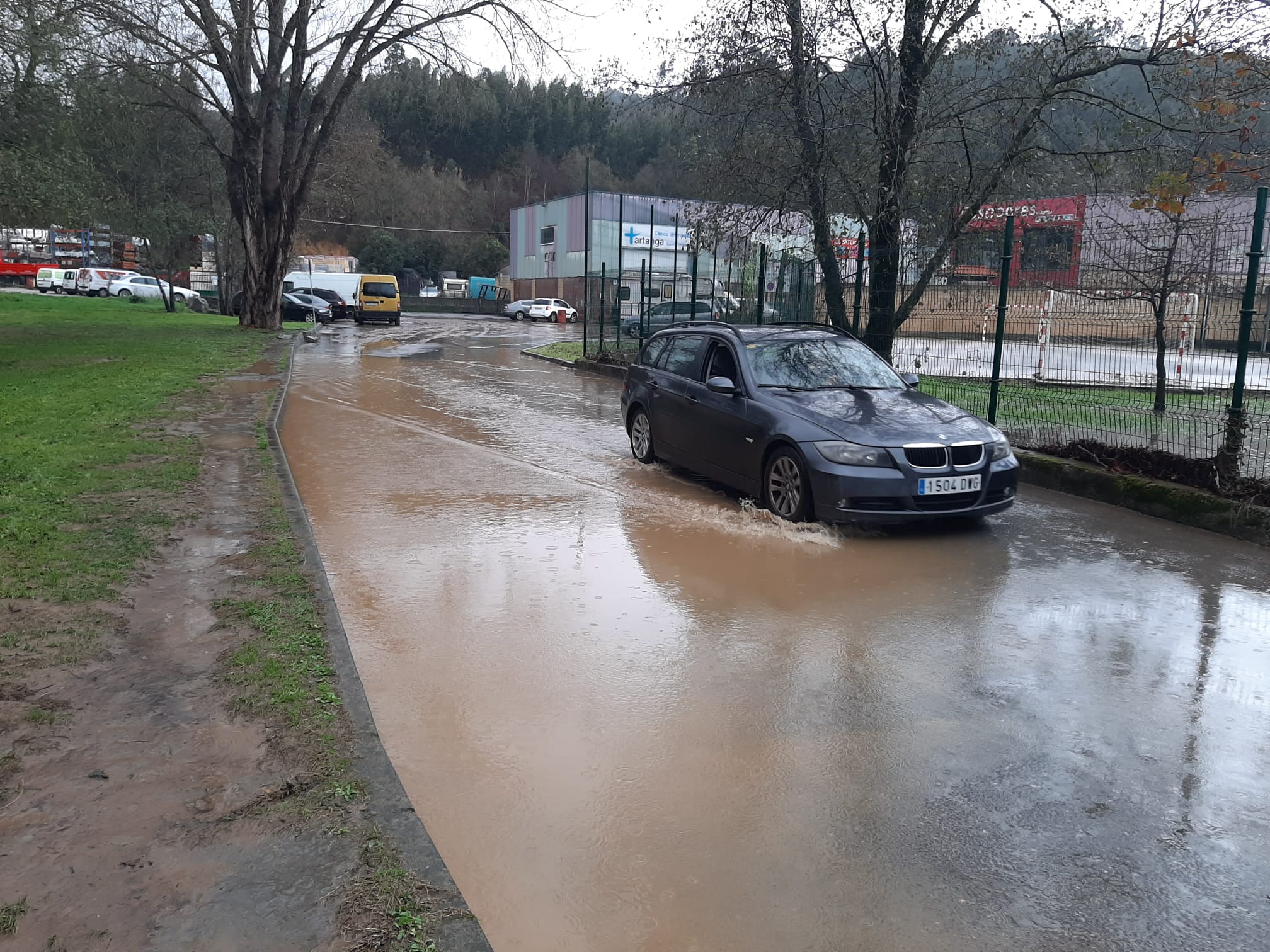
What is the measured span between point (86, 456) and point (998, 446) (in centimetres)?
766

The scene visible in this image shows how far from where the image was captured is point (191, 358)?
1920 centimetres

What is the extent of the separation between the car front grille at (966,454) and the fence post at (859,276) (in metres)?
5.64

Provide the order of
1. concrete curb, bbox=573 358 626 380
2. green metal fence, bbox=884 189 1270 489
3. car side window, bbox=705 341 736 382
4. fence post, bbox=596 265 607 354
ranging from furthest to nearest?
fence post, bbox=596 265 607 354
concrete curb, bbox=573 358 626 380
car side window, bbox=705 341 736 382
green metal fence, bbox=884 189 1270 489

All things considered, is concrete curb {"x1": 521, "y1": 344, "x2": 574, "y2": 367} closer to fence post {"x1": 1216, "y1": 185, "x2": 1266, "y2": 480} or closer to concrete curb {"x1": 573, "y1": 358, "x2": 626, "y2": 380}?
concrete curb {"x1": 573, "y1": 358, "x2": 626, "y2": 380}

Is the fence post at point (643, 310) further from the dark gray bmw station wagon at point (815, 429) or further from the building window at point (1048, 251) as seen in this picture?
the dark gray bmw station wagon at point (815, 429)

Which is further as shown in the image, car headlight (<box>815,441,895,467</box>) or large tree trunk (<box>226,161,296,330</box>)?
large tree trunk (<box>226,161,296,330</box>)

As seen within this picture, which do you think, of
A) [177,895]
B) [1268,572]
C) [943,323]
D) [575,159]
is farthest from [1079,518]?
[575,159]

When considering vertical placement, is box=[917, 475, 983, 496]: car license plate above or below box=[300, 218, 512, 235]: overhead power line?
below

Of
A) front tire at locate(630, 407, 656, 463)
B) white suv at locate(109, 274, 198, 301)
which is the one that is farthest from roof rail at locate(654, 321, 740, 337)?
white suv at locate(109, 274, 198, 301)

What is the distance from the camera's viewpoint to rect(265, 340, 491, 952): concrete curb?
2.66m

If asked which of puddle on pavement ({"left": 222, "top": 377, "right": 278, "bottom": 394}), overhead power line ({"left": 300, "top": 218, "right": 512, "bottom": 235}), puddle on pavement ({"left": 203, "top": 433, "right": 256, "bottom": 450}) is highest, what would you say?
overhead power line ({"left": 300, "top": 218, "right": 512, "bottom": 235})

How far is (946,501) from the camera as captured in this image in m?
7.41

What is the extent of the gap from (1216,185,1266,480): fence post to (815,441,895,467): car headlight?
2.90 meters

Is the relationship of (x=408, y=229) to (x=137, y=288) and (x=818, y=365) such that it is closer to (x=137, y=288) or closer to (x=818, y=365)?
(x=137, y=288)
